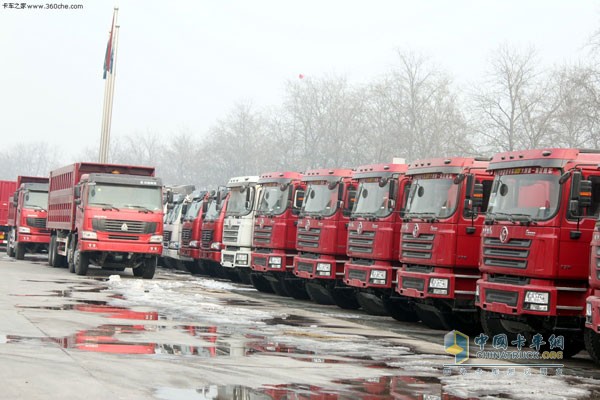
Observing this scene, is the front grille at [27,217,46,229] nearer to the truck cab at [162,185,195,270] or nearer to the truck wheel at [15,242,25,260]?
the truck wheel at [15,242,25,260]

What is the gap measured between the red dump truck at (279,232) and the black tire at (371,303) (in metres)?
3.90

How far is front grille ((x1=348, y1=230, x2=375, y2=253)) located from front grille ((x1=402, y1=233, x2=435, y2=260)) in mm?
1809

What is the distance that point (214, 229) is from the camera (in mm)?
31625

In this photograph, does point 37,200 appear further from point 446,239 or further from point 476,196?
point 476,196

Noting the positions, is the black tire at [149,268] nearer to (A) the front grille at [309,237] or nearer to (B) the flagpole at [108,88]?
(A) the front grille at [309,237]

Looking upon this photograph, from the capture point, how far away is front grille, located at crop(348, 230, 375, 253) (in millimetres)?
20344

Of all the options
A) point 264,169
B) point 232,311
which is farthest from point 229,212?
point 264,169

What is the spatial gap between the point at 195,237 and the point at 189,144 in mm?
73632

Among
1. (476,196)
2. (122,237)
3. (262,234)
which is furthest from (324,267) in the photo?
(122,237)

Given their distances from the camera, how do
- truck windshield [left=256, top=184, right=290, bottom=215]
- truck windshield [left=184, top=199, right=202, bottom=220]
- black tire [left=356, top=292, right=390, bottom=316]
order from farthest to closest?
truck windshield [left=184, top=199, right=202, bottom=220] < truck windshield [left=256, top=184, right=290, bottom=215] < black tire [left=356, top=292, right=390, bottom=316]

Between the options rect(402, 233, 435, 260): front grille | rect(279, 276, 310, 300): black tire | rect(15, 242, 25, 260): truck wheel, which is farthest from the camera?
rect(15, 242, 25, 260): truck wheel

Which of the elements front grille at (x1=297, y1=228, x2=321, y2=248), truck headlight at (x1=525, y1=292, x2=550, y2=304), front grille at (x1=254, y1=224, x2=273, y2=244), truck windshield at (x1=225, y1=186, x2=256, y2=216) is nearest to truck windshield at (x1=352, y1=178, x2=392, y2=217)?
front grille at (x1=297, y1=228, x2=321, y2=248)

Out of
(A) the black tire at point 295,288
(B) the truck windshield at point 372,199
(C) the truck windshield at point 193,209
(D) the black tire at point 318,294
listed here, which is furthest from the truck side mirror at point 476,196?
(C) the truck windshield at point 193,209

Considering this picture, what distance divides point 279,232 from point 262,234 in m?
0.75
